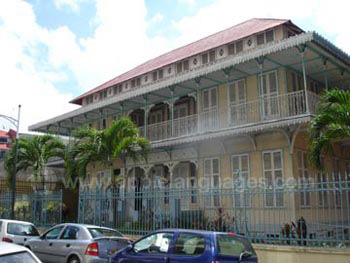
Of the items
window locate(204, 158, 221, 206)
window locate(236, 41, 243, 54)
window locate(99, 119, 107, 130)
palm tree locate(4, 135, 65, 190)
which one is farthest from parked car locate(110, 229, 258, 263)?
window locate(99, 119, 107, 130)

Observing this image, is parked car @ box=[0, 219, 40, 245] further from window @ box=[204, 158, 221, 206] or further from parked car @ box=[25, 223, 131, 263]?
window @ box=[204, 158, 221, 206]

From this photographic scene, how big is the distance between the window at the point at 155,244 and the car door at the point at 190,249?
0.21m

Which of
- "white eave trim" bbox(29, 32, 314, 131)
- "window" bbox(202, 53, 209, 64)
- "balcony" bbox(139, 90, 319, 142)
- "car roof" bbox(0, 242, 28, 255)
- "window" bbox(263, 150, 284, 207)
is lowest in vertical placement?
"car roof" bbox(0, 242, 28, 255)

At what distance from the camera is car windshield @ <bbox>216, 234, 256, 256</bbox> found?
7.22 metres

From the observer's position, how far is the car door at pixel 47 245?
1048 centimetres

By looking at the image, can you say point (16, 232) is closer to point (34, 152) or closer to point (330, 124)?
point (330, 124)

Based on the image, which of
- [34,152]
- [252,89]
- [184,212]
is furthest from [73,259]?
[34,152]

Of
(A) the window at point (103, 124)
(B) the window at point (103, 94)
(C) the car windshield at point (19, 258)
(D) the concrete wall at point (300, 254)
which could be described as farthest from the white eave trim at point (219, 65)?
(C) the car windshield at point (19, 258)

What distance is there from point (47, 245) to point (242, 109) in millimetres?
9911

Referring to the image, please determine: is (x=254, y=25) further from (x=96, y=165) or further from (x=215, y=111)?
(x=96, y=165)

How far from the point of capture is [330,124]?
10.9 m

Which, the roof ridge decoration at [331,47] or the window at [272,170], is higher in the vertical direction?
the roof ridge decoration at [331,47]

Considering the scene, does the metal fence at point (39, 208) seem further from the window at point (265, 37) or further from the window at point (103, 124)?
the window at point (265, 37)

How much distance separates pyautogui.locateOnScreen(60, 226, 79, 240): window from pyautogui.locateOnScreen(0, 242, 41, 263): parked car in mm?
5268
